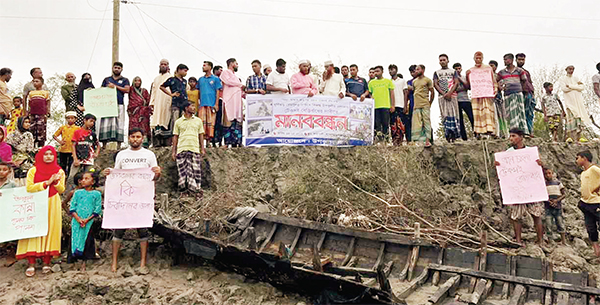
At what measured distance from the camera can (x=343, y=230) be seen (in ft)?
24.3

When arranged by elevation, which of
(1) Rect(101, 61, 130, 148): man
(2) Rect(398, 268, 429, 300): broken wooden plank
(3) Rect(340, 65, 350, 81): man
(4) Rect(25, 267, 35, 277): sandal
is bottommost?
(2) Rect(398, 268, 429, 300): broken wooden plank

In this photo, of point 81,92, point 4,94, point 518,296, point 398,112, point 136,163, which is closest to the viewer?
point 518,296

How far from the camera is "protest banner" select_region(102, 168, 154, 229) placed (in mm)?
5965

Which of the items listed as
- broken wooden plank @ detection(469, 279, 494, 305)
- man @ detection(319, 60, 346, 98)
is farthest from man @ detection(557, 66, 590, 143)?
broken wooden plank @ detection(469, 279, 494, 305)

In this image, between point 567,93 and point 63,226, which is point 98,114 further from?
point 567,93

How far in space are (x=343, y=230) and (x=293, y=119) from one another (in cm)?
326

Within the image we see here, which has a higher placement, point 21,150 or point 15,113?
point 15,113

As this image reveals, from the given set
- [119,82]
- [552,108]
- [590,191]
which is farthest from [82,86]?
[552,108]

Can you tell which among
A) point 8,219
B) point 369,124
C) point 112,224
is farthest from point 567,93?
point 8,219

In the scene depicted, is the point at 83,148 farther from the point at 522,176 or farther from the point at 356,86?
the point at 522,176

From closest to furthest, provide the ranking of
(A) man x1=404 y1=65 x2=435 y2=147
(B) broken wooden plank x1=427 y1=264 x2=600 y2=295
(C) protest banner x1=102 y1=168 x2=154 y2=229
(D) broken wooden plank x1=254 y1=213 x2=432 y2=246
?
(B) broken wooden plank x1=427 y1=264 x2=600 y2=295 → (C) protest banner x1=102 y1=168 x2=154 y2=229 → (D) broken wooden plank x1=254 y1=213 x2=432 y2=246 → (A) man x1=404 y1=65 x2=435 y2=147

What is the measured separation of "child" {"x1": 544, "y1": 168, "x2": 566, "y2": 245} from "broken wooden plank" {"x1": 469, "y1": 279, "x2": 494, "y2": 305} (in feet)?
8.38

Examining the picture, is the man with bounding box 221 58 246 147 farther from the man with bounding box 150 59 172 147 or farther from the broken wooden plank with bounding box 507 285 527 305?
the broken wooden plank with bounding box 507 285 527 305

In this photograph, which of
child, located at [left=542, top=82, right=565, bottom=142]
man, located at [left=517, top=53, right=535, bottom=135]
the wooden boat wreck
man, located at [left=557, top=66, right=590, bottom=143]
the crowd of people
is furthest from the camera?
child, located at [left=542, top=82, right=565, bottom=142]
